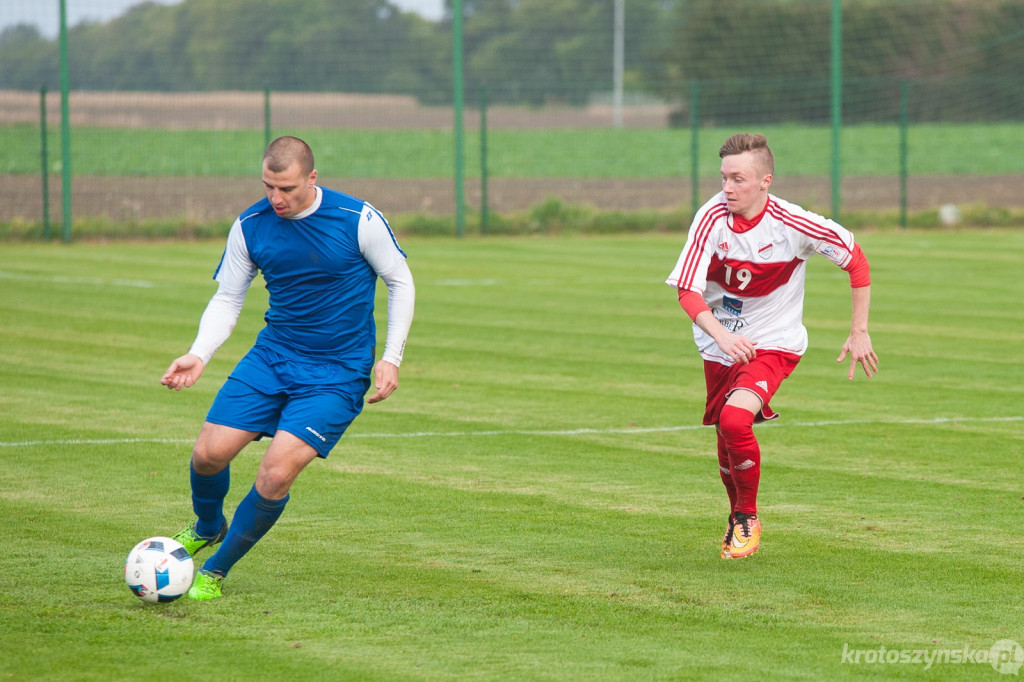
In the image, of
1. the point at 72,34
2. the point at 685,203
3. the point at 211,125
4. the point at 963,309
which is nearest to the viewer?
the point at 963,309

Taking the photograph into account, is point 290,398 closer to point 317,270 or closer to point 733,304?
point 317,270

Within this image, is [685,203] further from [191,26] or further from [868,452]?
[868,452]

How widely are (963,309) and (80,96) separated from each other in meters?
16.8

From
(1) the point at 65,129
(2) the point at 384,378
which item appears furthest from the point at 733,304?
(1) the point at 65,129

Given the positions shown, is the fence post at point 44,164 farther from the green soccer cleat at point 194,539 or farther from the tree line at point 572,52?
the green soccer cleat at point 194,539

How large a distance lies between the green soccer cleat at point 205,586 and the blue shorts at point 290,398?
62 cm

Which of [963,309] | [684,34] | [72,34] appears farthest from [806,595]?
[684,34]

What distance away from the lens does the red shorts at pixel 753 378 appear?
6.10 meters

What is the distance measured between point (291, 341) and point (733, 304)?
2126mm

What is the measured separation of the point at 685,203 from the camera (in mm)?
28172

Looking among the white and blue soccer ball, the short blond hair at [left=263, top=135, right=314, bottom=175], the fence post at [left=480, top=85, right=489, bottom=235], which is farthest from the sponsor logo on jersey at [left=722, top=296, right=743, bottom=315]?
the fence post at [left=480, top=85, right=489, bottom=235]

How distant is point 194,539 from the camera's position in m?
5.92

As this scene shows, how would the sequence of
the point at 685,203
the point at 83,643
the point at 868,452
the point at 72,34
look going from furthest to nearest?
the point at 685,203 < the point at 72,34 < the point at 868,452 < the point at 83,643

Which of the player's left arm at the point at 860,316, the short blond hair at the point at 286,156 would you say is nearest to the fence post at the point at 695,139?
the player's left arm at the point at 860,316
